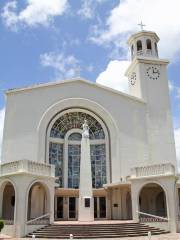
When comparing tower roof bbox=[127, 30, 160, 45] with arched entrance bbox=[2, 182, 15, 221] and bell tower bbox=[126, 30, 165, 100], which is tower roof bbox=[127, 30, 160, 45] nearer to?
bell tower bbox=[126, 30, 165, 100]

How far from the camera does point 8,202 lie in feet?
68.5

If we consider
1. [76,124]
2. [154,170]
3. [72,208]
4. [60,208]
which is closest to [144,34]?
[76,124]

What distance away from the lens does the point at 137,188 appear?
18594 mm

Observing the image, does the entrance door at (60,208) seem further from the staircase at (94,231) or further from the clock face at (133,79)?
the clock face at (133,79)

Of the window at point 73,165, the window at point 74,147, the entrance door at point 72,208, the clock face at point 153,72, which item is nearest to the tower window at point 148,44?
the clock face at point 153,72

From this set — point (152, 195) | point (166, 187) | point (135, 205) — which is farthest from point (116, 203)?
point (166, 187)

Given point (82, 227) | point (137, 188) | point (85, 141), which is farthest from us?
point (85, 141)

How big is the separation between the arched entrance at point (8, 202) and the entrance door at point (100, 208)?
6548 millimetres

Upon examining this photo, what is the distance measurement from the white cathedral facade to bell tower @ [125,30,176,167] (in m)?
0.09

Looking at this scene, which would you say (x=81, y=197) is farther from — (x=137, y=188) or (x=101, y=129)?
(x=101, y=129)

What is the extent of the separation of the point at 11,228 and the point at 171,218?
9.28 metres

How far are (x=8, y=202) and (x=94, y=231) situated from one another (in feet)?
Answer: 26.7

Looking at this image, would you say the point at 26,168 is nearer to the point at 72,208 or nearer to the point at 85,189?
the point at 85,189

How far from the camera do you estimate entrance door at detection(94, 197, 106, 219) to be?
23.1 meters
